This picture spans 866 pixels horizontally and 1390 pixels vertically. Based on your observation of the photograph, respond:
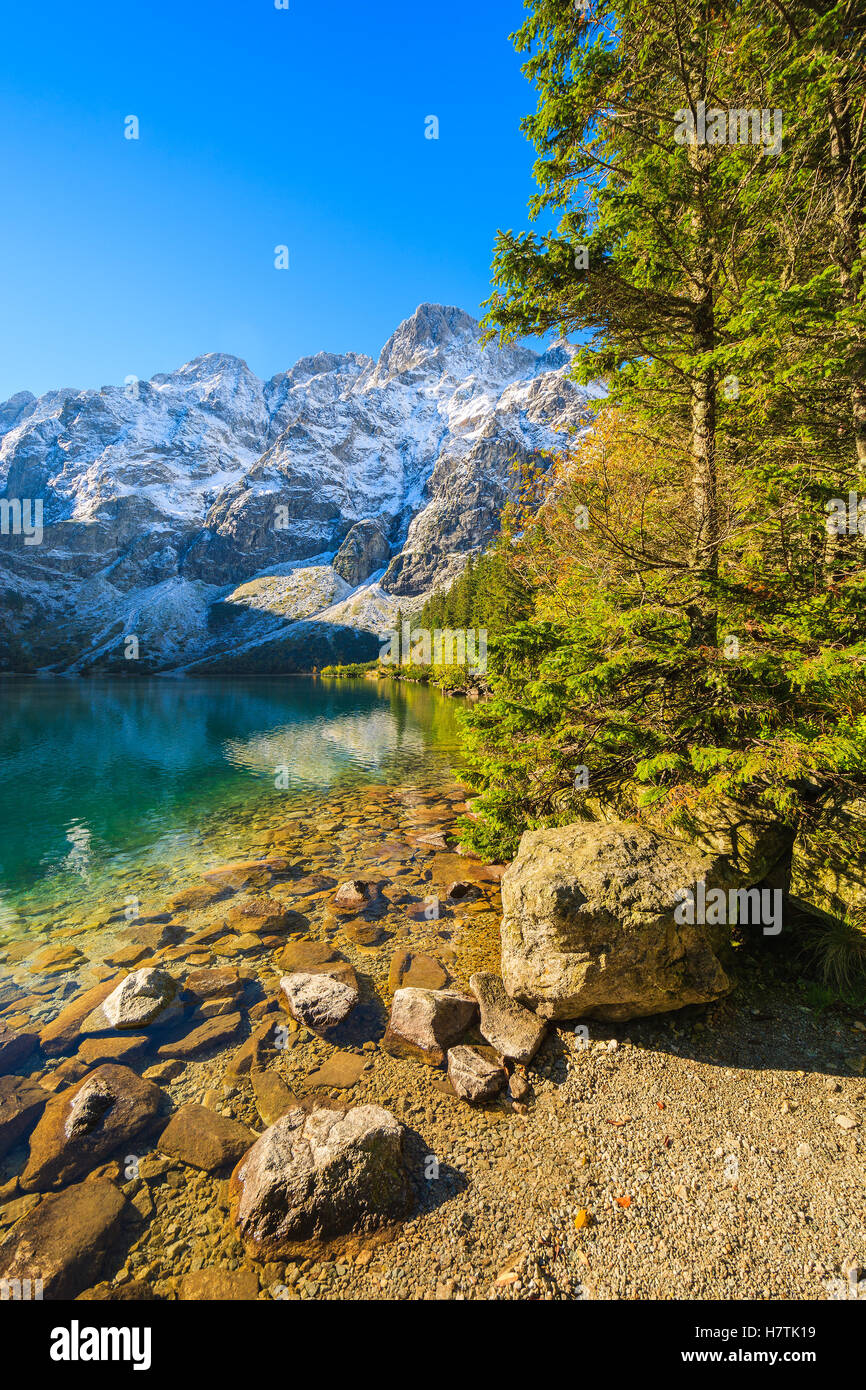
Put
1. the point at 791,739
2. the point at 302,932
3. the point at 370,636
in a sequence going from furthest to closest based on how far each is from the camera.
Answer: the point at 370,636
the point at 302,932
the point at 791,739

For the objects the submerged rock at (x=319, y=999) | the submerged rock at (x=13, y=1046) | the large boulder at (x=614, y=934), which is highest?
the large boulder at (x=614, y=934)

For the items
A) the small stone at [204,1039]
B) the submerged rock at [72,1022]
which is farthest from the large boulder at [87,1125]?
the submerged rock at [72,1022]

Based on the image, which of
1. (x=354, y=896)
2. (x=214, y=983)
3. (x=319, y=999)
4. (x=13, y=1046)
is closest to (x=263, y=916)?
(x=354, y=896)

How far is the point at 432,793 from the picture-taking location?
2153 cm

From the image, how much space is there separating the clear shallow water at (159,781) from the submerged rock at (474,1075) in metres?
10.4

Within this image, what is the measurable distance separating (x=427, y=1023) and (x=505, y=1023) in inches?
44.2

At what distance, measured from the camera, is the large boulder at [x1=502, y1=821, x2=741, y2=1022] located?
639 centimetres

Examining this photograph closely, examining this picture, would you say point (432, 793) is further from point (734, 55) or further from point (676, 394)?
point (734, 55)

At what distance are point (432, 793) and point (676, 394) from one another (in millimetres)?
16802

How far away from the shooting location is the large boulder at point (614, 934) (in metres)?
6.39

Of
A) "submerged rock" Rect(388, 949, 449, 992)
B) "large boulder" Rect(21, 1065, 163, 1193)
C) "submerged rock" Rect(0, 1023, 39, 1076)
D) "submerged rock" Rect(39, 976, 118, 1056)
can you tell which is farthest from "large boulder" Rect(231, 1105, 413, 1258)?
"submerged rock" Rect(0, 1023, 39, 1076)

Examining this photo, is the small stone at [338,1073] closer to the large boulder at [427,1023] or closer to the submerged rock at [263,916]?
the large boulder at [427,1023]
